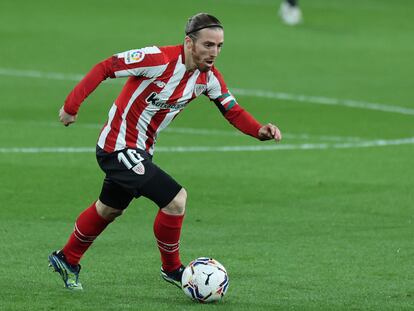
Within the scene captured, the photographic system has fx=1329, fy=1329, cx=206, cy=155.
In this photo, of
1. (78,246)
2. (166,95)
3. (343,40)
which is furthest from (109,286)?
(343,40)

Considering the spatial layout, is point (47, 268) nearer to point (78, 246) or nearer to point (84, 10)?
point (78, 246)

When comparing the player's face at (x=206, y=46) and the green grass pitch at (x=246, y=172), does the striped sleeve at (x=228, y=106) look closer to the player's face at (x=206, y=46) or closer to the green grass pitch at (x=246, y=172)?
the player's face at (x=206, y=46)

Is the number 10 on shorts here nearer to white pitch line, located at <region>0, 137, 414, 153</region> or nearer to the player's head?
the player's head

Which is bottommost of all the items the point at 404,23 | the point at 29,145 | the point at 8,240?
the point at 404,23

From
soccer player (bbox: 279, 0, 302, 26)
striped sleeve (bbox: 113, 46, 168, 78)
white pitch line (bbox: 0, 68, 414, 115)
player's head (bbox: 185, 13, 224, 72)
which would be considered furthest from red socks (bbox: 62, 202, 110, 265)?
soccer player (bbox: 279, 0, 302, 26)

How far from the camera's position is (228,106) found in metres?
9.74

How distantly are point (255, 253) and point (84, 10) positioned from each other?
72.1 ft

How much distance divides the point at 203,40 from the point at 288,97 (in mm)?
13224

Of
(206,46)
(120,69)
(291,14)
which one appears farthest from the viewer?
(291,14)

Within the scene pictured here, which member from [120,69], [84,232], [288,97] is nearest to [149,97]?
[120,69]

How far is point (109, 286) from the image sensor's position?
947 cm

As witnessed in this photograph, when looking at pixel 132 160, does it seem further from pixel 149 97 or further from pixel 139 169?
pixel 149 97

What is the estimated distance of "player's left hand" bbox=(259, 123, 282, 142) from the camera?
9.38m

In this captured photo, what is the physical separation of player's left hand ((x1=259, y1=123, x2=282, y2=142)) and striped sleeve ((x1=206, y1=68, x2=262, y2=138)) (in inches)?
2.1
